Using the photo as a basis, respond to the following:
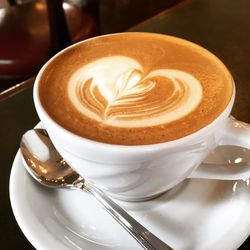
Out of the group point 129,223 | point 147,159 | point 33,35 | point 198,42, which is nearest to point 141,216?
point 129,223

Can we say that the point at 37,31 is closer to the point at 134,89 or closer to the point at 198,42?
the point at 198,42

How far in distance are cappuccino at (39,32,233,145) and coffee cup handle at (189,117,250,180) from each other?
41 millimetres

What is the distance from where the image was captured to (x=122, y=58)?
0.72 meters

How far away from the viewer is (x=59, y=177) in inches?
27.6

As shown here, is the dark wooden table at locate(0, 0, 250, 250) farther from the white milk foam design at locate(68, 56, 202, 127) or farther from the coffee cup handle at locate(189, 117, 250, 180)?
the white milk foam design at locate(68, 56, 202, 127)

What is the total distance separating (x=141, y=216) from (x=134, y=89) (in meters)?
0.19

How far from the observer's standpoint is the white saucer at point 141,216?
1.93ft

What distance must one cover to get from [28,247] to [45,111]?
0.69 feet

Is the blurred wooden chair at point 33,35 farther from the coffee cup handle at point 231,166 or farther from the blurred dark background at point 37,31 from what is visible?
the coffee cup handle at point 231,166

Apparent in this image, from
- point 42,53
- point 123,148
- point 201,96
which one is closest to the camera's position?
point 123,148

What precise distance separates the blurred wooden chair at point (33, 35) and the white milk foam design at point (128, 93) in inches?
27.5

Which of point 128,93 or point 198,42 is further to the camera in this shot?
point 198,42

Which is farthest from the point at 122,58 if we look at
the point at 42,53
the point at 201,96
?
the point at 42,53

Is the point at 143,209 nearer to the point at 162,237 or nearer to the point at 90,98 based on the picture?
the point at 162,237
